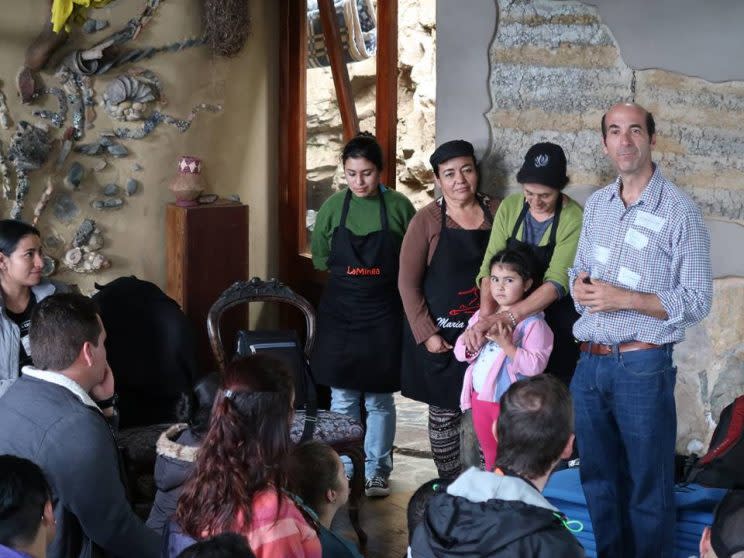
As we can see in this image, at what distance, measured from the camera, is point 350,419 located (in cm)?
425

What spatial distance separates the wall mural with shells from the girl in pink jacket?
6.91 ft

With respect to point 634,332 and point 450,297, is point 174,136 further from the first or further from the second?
point 634,332

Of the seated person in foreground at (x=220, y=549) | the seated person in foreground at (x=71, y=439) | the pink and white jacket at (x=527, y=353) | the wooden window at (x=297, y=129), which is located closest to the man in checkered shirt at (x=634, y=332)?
the pink and white jacket at (x=527, y=353)

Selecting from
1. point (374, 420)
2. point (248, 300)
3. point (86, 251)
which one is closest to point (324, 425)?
point (374, 420)

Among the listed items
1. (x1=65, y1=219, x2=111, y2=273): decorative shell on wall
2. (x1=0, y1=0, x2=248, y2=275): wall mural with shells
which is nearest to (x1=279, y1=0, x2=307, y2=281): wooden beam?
(x1=0, y1=0, x2=248, y2=275): wall mural with shells

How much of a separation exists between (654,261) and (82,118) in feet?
10.1

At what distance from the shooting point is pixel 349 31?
18.1 ft

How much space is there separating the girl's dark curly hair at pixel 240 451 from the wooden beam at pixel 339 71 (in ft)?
10.4

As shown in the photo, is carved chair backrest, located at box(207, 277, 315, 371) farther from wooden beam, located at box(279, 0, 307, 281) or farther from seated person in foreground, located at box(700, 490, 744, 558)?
seated person in foreground, located at box(700, 490, 744, 558)

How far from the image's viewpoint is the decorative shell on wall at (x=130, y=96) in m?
5.34

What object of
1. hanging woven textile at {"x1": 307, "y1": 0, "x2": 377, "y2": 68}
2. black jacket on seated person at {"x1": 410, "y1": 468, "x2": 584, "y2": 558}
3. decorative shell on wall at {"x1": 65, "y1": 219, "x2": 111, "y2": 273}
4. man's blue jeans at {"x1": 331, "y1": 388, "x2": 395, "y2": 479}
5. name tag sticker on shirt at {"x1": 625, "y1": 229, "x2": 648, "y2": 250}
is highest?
hanging woven textile at {"x1": 307, "y1": 0, "x2": 377, "y2": 68}

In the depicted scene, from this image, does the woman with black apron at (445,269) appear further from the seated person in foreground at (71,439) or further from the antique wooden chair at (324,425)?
the seated person in foreground at (71,439)

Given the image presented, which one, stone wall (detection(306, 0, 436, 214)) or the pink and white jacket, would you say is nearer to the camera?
the pink and white jacket

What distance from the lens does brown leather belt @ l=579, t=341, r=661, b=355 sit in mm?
3414
